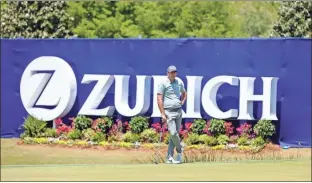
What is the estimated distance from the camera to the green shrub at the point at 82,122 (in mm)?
20500

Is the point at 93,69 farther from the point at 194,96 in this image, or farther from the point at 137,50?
the point at 194,96

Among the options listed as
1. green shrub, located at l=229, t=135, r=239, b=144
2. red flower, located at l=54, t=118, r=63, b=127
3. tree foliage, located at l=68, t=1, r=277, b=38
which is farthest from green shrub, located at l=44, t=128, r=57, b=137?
tree foliage, located at l=68, t=1, r=277, b=38

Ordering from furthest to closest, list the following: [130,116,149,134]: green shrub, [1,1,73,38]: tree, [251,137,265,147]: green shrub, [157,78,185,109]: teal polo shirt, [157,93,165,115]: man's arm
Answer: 1. [1,1,73,38]: tree
2. [130,116,149,134]: green shrub
3. [251,137,265,147]: green shrub
4. [157,78,185,109]: teal polo shirt
5. [157,93,165,115]: man's arm

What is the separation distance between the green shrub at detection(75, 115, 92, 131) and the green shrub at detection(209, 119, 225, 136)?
10.3 feet

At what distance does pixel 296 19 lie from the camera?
2570cm

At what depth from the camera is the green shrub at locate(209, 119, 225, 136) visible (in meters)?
19.6

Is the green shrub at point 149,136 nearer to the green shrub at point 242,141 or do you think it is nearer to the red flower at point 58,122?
the green shrub at point 242,141

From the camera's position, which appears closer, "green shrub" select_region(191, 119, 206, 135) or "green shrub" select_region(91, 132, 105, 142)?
"green shrub" select_region(191, 119, 206, 135)

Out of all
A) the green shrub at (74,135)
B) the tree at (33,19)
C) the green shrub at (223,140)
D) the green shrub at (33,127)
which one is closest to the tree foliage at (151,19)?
the tree at (33,19)

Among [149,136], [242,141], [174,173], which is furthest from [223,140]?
[174,173]

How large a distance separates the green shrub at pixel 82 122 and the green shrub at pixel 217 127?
3.15 metres

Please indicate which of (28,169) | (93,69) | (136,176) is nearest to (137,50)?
(93,69)

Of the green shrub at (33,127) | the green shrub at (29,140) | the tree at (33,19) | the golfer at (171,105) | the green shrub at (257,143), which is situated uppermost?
the tree at (33,19)

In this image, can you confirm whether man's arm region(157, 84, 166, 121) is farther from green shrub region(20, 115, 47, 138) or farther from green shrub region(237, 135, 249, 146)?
green shrub region(20, 115, 47, 138)
